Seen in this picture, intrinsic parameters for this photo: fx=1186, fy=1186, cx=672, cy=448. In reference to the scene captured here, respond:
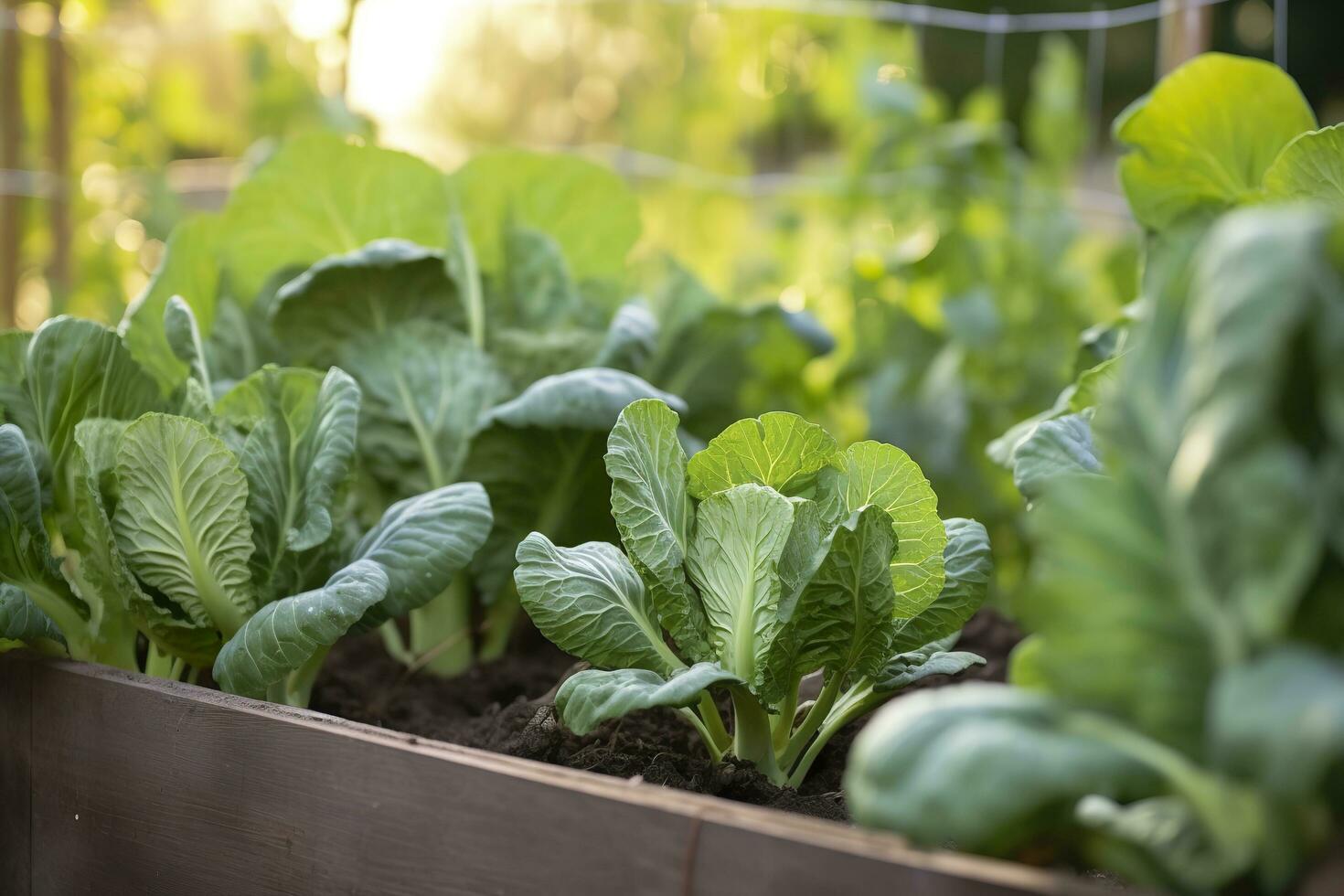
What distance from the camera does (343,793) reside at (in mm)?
1073

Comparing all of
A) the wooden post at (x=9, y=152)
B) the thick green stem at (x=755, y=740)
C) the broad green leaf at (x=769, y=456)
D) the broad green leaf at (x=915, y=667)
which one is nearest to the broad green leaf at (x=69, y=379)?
the broad green leaf at (x=769, y=456)

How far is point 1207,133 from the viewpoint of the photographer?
60.6 inches

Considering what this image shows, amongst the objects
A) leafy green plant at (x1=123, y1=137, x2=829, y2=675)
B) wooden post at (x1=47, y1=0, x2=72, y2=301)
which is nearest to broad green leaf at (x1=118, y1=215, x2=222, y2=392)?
leafy green plant at (x1=123, y1=137, x2=829, y2=675)

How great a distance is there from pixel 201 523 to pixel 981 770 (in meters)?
0.98

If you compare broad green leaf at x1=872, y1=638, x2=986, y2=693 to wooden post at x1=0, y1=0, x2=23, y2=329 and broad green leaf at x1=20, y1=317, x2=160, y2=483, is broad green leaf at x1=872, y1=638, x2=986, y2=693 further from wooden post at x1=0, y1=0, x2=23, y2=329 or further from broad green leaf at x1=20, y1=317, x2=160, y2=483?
wooden post at x1=0, y1=0, x2=23, y2=329

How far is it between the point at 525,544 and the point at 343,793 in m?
0.28

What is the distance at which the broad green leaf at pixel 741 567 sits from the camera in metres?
1.15

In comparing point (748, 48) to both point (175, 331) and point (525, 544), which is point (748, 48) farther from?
point (525, 544)

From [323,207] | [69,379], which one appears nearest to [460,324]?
[323,207]

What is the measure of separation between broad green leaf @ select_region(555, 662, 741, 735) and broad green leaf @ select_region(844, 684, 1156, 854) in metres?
0.27

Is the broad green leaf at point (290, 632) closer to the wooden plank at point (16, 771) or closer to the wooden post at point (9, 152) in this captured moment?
the wooden plank at point (16, 771)

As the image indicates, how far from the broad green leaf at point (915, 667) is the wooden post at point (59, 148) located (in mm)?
2957

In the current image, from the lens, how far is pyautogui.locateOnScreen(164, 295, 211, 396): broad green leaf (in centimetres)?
159

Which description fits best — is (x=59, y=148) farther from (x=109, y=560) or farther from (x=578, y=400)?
(x=578, y=400)
